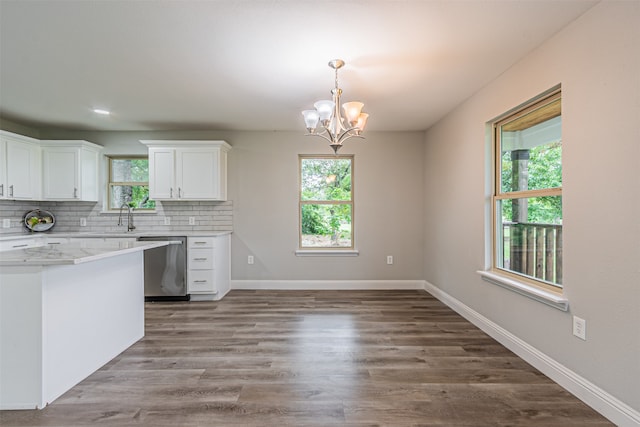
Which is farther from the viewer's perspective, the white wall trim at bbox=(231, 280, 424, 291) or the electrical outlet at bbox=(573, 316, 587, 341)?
the white wall trim at bbox=(231, 280, 424, 291)

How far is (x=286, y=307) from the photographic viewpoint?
374 cm

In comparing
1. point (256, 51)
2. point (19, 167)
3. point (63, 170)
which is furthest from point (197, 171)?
point (256, 51)

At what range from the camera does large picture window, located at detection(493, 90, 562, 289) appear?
2.24m

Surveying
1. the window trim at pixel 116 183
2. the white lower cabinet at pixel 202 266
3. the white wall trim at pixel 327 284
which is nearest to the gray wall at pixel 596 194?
the white wall trim at pixel 327 284

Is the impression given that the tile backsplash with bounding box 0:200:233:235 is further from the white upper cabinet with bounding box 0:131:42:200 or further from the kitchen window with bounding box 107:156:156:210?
the white upper cabinet with bounding box 0:131:42:200

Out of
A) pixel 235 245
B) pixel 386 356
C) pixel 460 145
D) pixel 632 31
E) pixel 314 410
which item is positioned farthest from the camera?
pixel 235 245

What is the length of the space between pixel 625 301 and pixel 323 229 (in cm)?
349

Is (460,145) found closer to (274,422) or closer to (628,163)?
(628,163)

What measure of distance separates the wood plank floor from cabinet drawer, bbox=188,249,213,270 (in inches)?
32.0

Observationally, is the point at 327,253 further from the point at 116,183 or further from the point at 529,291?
the point at 116,183

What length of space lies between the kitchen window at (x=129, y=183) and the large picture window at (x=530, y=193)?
443 cm

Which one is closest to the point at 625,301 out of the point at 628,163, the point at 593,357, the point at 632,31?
the point at 593,357

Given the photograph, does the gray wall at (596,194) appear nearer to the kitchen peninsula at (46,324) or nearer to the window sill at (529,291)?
the window sill at (529,291)

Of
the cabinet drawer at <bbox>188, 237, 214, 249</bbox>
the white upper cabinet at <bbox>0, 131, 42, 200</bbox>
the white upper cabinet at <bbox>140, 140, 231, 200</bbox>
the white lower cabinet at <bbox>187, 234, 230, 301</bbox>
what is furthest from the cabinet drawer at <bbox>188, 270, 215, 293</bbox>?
the white upper cabinet at <bbox>0, 131, 42, 200</bbox>
